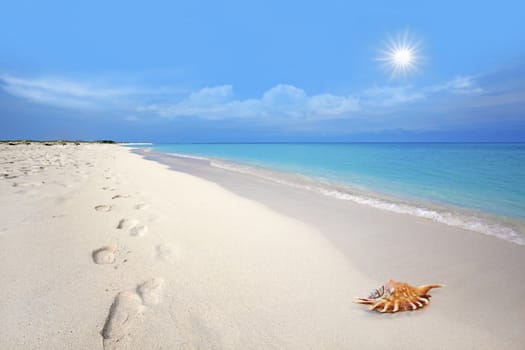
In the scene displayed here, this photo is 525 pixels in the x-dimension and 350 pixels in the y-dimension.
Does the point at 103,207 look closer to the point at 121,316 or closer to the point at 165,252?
the point at 165,252

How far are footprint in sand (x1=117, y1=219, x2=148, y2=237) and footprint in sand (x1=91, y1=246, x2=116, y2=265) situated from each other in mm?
458

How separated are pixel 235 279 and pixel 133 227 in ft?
6.41

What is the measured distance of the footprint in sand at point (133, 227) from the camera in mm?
3209

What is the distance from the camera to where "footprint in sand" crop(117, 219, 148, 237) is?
10.5 feet

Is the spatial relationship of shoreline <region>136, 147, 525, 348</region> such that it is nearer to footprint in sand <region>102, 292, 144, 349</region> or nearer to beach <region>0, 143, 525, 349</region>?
beach <region>0, 143, 525, 349</region>

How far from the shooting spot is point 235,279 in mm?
2336

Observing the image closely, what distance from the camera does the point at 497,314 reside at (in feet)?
6.50

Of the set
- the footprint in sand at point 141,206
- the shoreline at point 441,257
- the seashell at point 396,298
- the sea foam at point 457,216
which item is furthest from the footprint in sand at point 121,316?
the sea foam at point 457,216

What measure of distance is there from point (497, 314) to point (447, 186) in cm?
866

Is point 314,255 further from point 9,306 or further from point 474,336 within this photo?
point 9,306

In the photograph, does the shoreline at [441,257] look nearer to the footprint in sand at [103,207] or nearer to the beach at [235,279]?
the beach at [235,279]

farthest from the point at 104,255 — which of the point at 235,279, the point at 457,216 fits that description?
the point at 457,216

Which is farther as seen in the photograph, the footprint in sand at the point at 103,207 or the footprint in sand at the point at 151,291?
the footprint in sand at the point at 103,207

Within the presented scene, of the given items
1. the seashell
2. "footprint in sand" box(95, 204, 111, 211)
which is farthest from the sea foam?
"footprint in sand" box(95, 204, 111, 211)
